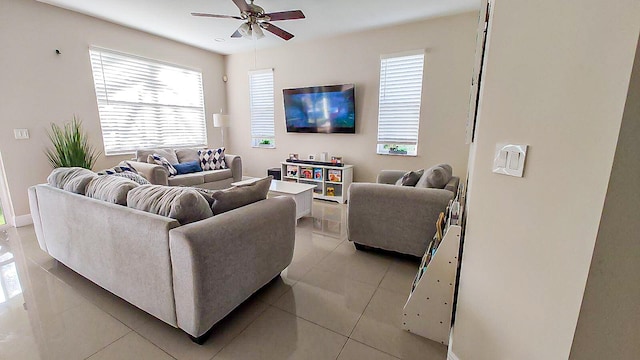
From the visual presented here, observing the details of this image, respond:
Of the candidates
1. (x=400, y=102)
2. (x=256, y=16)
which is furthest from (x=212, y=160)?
(x=400, y=102)

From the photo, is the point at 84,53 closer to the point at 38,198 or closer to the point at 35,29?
the point at 35,29

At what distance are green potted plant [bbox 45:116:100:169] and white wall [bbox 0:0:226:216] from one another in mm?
84

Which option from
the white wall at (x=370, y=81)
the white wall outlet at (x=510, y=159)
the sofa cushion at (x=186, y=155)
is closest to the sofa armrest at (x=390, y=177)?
the white wall at (x=370, y=81)

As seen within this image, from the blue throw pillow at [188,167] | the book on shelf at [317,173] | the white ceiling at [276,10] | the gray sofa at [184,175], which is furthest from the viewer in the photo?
the book on shelf at [317,173]

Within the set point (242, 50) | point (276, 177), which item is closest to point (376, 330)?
point (276, 177)

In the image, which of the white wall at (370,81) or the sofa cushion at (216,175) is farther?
the sofa cushion at (216,175)

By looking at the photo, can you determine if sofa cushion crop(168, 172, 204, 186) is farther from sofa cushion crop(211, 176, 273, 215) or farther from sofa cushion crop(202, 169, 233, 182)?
sofa cushion crop(211, 176, 273, 215)

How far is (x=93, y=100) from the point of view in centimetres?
382

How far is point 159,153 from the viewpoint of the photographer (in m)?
4.30

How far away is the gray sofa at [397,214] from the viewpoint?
2221 mm

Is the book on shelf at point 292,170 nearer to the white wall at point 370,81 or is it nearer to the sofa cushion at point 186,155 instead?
the white wall at point 370,81

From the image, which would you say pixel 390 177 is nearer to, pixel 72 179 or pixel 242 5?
pixel 242 5

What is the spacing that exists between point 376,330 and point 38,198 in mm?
2947

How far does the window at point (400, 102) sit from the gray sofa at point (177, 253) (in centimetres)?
275
